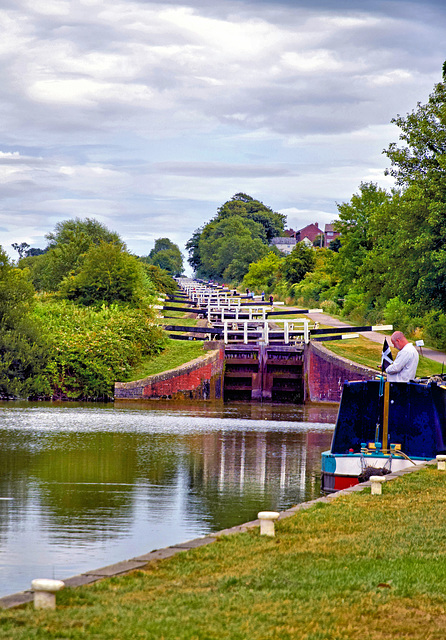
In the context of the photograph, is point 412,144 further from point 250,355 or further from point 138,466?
point 138,466

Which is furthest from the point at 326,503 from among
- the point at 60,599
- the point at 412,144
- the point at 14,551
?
the point at 412,144

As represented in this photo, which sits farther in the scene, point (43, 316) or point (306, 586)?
point (43, 316)

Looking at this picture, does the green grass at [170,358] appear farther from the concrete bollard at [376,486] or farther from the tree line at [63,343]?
the concrete bollard at [376,486]

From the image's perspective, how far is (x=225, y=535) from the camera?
8539 mm

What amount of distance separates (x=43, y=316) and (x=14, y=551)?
31616 millimetres

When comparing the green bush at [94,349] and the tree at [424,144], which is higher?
the tree at [424,144]

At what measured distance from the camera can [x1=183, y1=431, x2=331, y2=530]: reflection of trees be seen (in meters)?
12.6

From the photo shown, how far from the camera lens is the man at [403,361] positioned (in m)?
14.4

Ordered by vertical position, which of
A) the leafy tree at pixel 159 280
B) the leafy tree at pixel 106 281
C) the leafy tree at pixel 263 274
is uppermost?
the leafy tree at pixel 263 274

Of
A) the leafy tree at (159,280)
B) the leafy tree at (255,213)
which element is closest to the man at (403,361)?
the leafy tree at (159,280)

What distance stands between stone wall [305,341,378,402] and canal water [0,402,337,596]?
18.2 feet

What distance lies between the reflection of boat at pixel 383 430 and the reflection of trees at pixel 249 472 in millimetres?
723

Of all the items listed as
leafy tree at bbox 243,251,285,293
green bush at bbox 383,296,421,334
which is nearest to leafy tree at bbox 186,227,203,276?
leafy tree at bbox 243,251,285,293

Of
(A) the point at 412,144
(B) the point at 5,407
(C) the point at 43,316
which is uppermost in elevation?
(A) the point at 412,144
